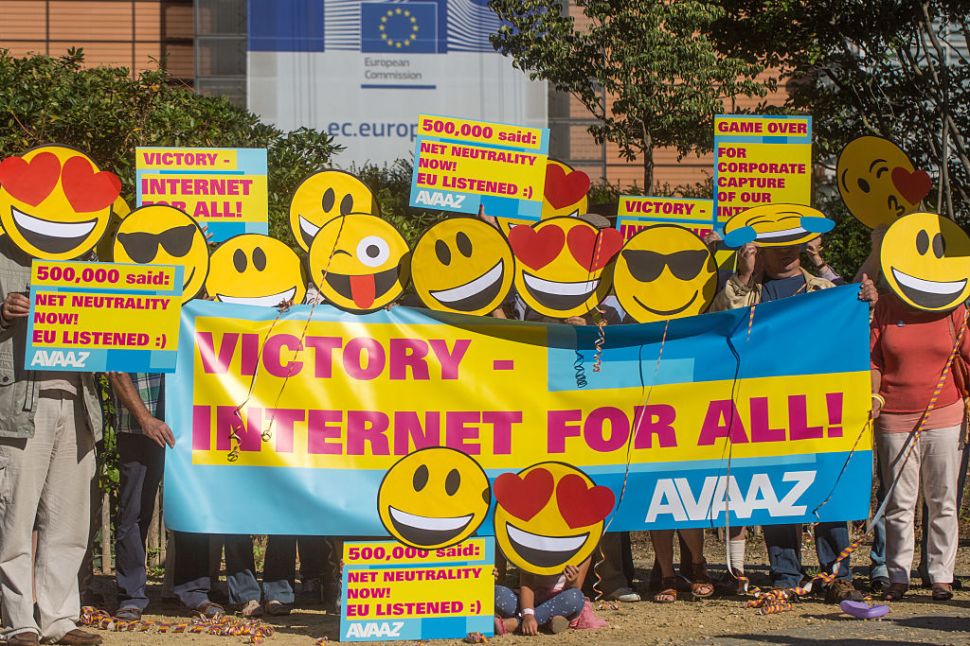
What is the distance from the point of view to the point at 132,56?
22.6m

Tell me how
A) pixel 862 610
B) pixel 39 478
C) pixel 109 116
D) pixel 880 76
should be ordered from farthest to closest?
pixel 880 76, pixel 109 116, pixel 862 610, pixel 39 478

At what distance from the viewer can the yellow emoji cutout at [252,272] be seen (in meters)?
6.79

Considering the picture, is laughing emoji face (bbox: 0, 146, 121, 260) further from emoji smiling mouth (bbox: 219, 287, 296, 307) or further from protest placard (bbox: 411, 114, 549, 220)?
protest placard (bbox: 411, 114, 549, 220)

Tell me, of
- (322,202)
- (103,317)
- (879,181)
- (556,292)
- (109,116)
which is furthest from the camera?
(109,116)

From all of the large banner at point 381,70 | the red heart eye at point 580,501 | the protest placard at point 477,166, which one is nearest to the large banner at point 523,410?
the red heart eye at point 580,501

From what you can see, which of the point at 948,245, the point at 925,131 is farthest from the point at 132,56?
the point at 948,245

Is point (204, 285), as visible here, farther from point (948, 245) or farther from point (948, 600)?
point (948, 600)

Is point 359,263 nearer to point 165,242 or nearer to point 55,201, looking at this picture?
point 165,242

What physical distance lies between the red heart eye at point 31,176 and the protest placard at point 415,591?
7.13ft

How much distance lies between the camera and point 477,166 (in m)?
7.12

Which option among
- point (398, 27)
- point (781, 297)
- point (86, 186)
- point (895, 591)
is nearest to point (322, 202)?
point (86, 186)

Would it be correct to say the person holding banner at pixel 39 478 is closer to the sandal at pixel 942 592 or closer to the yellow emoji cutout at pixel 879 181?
the yellow emoji cutout at pixel 879 181

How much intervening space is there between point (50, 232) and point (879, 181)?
4285 millimetres

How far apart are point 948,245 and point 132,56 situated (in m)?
18.2
